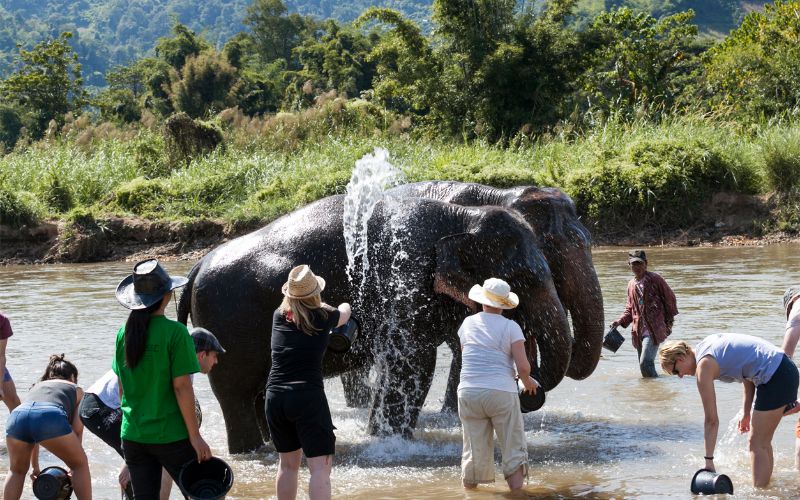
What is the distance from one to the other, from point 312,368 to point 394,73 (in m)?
28.8

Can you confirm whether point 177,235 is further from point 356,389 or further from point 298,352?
point 298,352

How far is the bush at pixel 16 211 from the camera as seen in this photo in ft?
83.9

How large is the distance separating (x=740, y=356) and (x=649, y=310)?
3956 mm

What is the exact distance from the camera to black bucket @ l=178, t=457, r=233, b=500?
16.3 ft

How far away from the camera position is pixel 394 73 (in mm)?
33688

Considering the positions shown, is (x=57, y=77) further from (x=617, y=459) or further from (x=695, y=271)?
(x=617, y=459)

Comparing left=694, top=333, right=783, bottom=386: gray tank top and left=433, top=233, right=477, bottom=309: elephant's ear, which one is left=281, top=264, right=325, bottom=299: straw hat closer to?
left=694, top=333, right=783, bottom=386: gray tank top

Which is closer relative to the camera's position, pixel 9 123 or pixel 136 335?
pixel 136 335

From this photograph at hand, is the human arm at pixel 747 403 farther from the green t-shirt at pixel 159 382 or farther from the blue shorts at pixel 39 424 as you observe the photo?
the blue shorts at pixel 39 424

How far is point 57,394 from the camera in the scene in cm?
591

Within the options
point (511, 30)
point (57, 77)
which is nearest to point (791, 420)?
point (511, 30)

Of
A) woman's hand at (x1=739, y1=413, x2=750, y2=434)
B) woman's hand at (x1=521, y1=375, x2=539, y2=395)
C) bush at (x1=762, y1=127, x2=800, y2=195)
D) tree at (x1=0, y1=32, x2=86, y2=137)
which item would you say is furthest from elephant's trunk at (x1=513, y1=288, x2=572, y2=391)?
tree at (x1=0, y1=32, x2=86, y2=137)

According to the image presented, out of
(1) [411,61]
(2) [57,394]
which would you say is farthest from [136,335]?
(1) [411,61]

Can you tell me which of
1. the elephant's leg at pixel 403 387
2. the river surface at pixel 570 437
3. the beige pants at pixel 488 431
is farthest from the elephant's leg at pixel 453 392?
the beige pants at pixel 488 431
